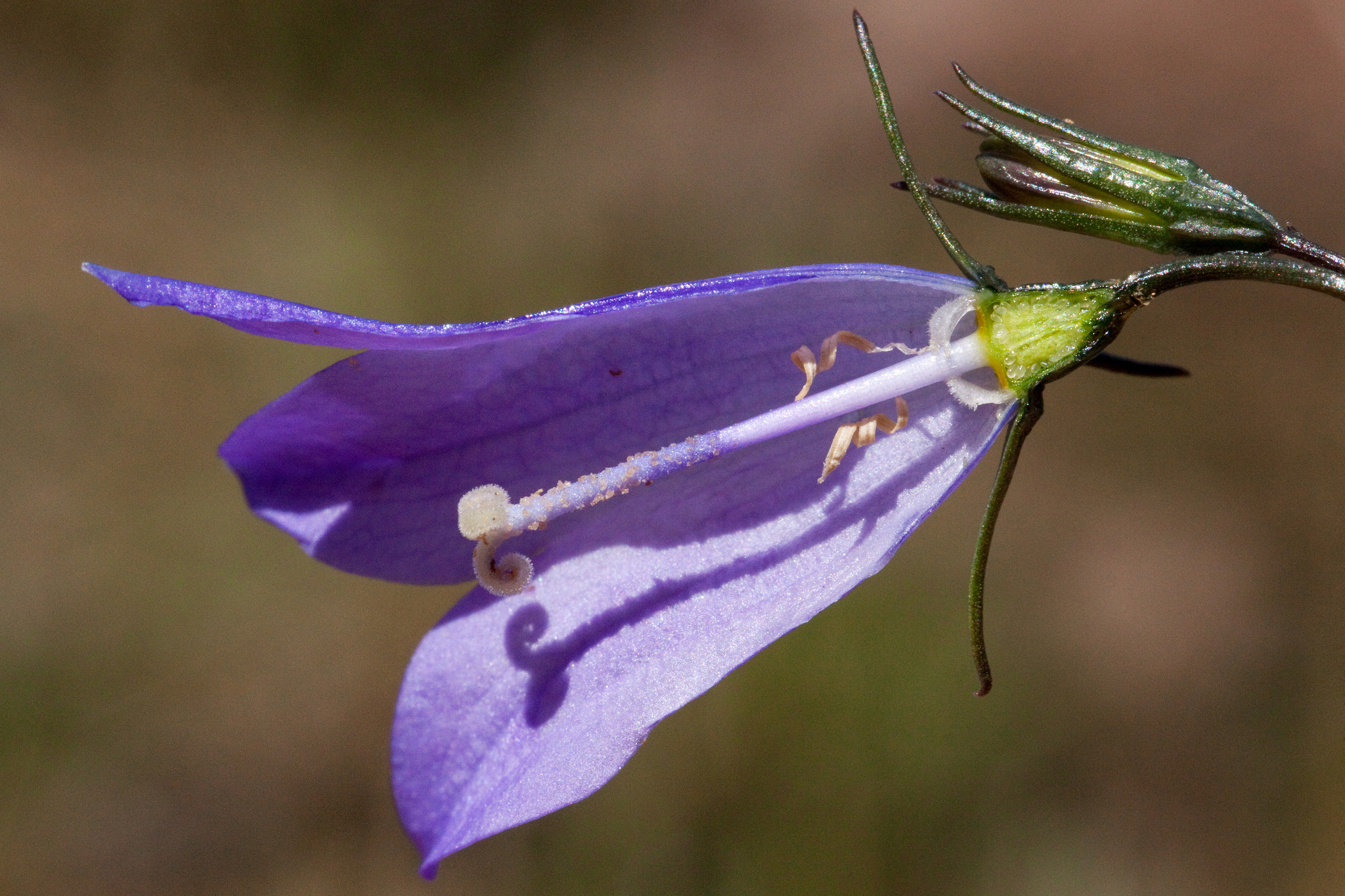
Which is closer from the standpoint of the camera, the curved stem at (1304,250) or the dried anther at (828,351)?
the curved stem at (1304,250)

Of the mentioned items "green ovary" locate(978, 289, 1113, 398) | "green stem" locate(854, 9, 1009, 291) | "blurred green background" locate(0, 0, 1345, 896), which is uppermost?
"green stem" locate(854, 9, 1009, 291)

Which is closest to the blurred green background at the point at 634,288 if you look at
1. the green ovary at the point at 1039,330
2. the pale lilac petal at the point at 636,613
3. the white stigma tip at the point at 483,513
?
the pale lilac petal at the point at 636,613

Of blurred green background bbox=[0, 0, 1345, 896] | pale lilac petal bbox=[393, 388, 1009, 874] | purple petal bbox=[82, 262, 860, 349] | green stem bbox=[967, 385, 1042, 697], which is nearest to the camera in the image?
purple petal bbox=[82, 262, 860, 349]

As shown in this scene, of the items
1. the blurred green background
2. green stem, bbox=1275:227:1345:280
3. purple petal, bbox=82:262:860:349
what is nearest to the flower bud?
green stem, bbox=1275:227:1345:280

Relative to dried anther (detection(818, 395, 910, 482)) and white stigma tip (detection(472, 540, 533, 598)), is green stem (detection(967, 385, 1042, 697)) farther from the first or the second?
white stigma tip (detection(472, 540, 533, 598))

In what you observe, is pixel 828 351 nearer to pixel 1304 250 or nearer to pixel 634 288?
pixel 1304 250

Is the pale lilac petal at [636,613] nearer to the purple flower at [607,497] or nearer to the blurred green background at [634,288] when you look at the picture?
the purple flower at [607,497]

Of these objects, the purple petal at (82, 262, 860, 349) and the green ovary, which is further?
the green ovary
